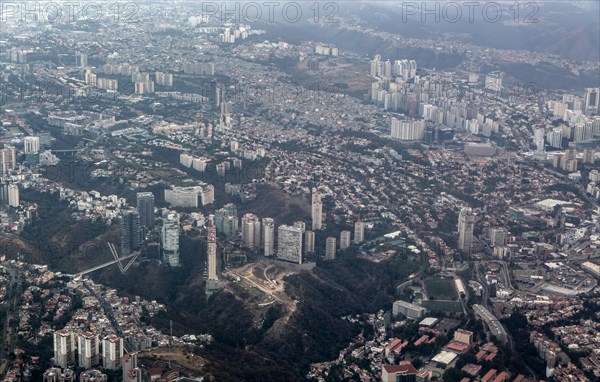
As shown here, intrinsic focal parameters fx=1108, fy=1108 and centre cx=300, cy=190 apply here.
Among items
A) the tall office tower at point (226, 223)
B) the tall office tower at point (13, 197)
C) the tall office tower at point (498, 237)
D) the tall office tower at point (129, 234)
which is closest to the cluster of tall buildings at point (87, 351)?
the tall office tower at point (129, 234)

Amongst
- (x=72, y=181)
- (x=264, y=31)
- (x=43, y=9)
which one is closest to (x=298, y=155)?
(x=72, y=181)

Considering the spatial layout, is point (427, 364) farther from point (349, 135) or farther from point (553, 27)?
point (553, 27)

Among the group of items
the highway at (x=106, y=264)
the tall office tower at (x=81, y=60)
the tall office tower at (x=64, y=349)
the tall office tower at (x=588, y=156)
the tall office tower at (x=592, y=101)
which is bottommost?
the highway at (x=106, y=264)

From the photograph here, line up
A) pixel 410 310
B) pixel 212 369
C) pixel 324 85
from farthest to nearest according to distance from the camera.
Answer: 1. pixel 324 85
2. pixel 410 310
3. pixel 212 369

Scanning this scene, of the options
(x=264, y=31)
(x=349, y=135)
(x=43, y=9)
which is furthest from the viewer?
(x=43, y=9)
